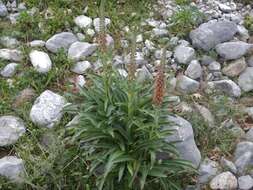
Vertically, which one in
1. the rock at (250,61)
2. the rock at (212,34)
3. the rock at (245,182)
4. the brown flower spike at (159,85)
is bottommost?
the rock at (245,182)

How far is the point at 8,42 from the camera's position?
7160 millimetres

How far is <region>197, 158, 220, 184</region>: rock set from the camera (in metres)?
5.93

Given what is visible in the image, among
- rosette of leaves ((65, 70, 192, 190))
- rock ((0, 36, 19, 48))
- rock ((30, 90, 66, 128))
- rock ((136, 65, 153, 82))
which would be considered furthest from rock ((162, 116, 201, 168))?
rock ((0, 36, 19, 48))

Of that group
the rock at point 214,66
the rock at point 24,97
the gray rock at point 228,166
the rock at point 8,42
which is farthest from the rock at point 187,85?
the rock at point 8,42

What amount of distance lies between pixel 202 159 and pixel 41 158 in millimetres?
1777

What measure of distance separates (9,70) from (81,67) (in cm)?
89

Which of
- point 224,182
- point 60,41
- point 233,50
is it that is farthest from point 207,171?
point 60,41

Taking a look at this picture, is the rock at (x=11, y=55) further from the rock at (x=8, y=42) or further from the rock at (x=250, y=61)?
the rock at (x=250, y=61)

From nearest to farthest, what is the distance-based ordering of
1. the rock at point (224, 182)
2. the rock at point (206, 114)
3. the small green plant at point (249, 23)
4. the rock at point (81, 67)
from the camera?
the rock at point (224, 182) → the rock at point (206, 114) → the rock at point (81, 67) → the small green plant at point (249, 23)

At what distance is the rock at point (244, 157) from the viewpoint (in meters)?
5.98

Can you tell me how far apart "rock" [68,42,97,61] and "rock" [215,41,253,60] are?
166 centimetres

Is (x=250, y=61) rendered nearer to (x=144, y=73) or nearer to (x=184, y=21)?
(x=184, y=21)

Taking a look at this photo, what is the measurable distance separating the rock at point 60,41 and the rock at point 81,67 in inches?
12.8

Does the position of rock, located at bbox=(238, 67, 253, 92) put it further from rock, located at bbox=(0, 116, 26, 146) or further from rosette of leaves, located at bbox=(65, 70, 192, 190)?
rock, located at bbox=(0, 116, 26, 146)
